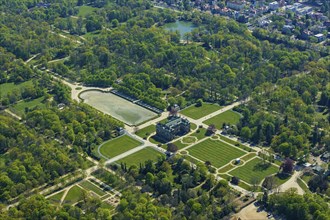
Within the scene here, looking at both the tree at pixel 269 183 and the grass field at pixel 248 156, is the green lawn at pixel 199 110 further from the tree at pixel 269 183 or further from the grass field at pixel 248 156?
the tree at pixel 269 183

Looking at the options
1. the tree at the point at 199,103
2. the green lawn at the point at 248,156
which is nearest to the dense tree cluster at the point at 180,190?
the green lawn at the point at 248,156

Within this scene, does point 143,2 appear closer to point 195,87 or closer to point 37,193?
point 195,87

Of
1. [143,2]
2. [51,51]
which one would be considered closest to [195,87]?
[51,51]

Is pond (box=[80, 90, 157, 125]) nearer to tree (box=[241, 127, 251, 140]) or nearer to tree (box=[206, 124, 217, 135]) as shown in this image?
tree (box=[206, 124, 217, 135])

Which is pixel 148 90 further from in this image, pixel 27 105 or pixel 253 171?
pixel 253 171

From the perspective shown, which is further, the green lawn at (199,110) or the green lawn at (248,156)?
the green lawn at (199,110)

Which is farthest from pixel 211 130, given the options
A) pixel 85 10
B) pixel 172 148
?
pixel 85 10
